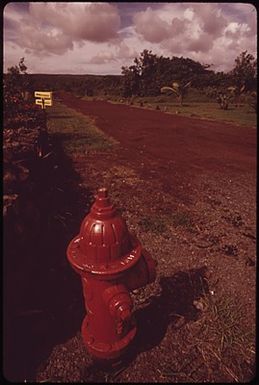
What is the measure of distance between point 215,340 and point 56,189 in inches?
161

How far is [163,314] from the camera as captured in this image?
3.10 meters

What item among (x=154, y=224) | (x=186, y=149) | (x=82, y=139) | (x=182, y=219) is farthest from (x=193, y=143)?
(x=154, y=224)

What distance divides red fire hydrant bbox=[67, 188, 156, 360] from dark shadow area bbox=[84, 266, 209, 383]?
0.23 metres

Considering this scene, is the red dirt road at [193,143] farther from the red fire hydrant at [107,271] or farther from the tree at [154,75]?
the tree at [154,75]

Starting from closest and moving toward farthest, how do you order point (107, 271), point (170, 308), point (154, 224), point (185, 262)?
point (107, 271), point (170, 308), point (185, 262), point (154, 224)

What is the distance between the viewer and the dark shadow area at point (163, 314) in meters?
2.54

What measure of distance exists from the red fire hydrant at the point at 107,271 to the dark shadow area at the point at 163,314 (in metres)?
0.23

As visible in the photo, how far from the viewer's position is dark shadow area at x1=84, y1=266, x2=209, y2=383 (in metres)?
2.54

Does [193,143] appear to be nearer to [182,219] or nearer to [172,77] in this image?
[182,219]

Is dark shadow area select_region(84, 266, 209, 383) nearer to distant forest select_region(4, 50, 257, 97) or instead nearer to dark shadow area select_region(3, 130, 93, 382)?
dark shadow area select_region(3, 130, 93, 382)

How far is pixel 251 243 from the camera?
448 centimetres

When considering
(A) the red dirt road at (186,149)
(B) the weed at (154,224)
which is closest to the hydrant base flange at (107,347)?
(B) the weed at (154,224)

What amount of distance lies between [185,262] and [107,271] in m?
2.14

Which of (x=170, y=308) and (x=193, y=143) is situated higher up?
(x=193, y=143)
